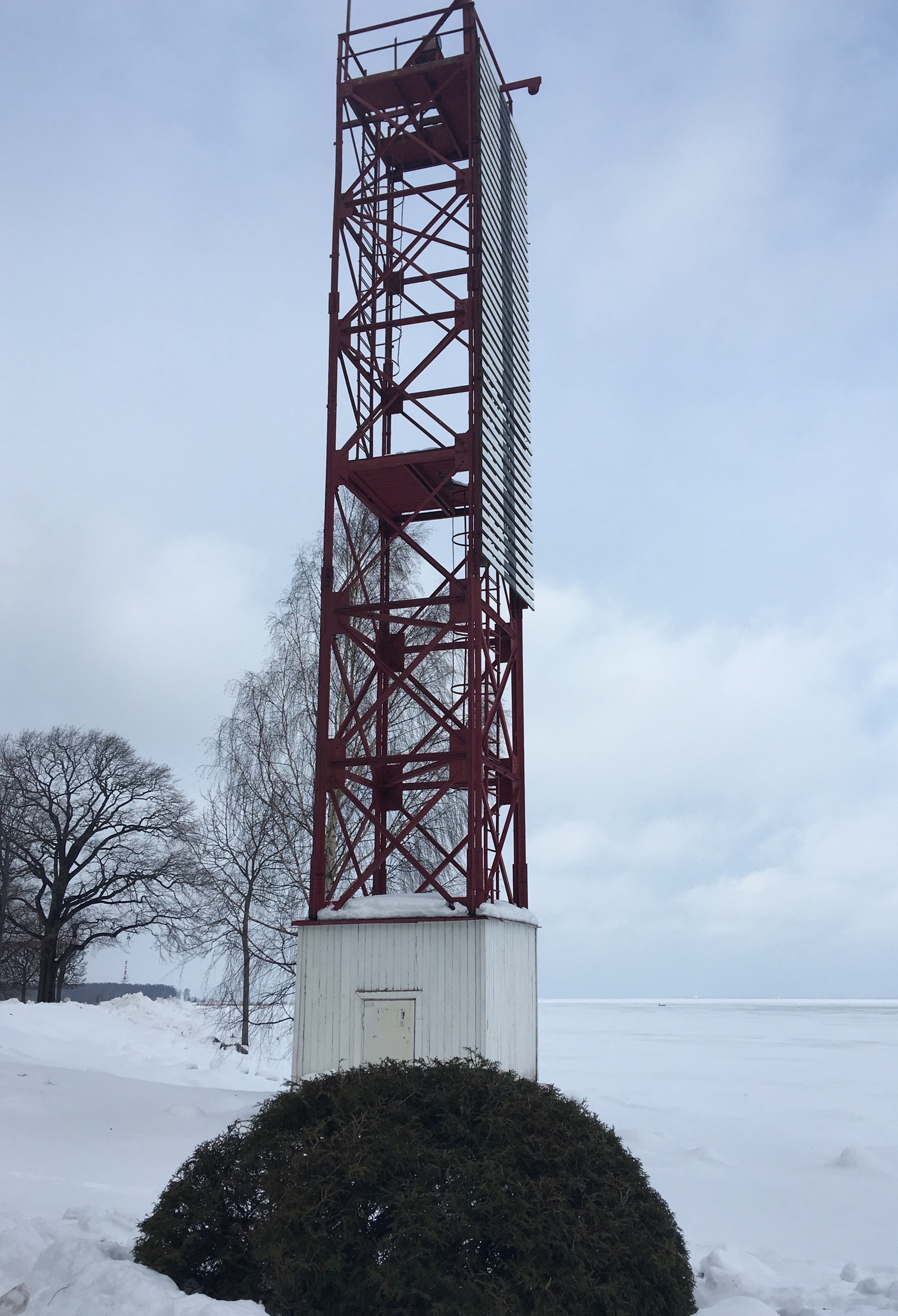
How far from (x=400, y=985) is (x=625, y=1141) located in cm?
Result: 452

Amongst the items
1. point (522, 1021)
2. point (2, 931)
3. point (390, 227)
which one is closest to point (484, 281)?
point (390, 227)

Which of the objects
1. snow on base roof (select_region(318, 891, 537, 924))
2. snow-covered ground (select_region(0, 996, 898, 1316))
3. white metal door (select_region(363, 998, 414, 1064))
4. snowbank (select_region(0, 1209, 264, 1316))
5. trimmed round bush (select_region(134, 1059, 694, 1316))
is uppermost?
snow on base roof (select_region(318, 891, 537, 924))

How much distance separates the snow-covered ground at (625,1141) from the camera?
685cm

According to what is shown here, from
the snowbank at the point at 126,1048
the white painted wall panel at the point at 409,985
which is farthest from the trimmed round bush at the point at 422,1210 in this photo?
the snowbank at the point at 126,1048

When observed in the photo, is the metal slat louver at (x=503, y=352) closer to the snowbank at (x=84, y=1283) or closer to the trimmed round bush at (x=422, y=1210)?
the trimmed round bush at (x=422, y=1210)

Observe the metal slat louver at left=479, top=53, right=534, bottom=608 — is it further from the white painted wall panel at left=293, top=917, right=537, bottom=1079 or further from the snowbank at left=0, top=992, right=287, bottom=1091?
the snowbank at left=0, top=992, right=287, bottom=1091

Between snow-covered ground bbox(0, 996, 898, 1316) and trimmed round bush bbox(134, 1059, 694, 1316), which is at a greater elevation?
trimmed round bush bbox(134, 1059, 694, 1316)

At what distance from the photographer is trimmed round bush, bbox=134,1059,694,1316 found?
592 cm

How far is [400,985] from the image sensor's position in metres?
13.6

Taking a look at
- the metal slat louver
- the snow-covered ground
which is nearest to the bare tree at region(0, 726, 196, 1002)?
the snow-covered ground

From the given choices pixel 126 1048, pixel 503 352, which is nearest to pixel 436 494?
A: pixel 503 352

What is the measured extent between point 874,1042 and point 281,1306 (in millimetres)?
38984

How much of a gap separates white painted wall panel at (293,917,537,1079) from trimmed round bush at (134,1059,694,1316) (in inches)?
249

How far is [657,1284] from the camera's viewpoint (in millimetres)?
6469
